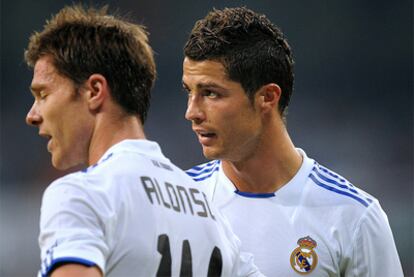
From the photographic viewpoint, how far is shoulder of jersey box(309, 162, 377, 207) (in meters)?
3.59

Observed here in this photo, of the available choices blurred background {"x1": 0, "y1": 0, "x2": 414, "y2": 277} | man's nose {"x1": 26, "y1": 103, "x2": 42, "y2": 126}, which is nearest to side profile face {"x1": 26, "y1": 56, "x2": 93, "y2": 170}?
man's nose {"x1": 26, "y1": 103, "x2": 42, "y2": 126}

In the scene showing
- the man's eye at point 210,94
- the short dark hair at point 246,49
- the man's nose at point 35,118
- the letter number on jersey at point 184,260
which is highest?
the short dark hair at point 246,49

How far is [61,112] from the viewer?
2430 mm

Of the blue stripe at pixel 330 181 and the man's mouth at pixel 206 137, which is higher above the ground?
the man's mouth at pixel 206 137

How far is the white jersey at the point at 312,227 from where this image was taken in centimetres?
345

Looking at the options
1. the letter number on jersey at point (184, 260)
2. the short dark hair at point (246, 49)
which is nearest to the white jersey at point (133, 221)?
the letter number on jersey at point (184, 260)

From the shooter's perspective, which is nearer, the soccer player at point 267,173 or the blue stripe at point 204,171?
the soccer player at point 267,173

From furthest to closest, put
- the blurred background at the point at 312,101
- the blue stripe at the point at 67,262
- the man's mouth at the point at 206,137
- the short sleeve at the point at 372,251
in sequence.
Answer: the blurred background at the point at 312,101 → the man's mouth at the point at 206,137 → the short sleeve at the point at 372,251 → the blue stripe at the point at 67,262

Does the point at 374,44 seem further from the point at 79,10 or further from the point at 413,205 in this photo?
the point at 79,10

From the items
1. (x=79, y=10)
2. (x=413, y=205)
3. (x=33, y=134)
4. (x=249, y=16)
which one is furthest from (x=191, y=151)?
(x=79, y=10)

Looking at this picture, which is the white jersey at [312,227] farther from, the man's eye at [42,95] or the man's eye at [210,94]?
the man's eye at [42,95]

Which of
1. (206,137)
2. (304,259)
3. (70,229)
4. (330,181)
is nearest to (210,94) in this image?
(206,137)

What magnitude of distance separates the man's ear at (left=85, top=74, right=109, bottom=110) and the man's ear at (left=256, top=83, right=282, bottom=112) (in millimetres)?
1362

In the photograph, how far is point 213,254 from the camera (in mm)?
2451
